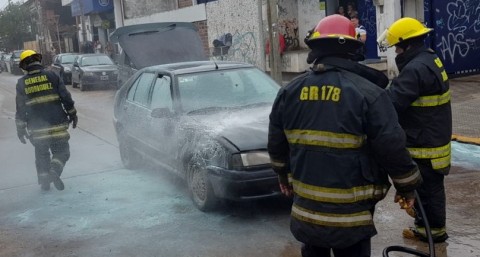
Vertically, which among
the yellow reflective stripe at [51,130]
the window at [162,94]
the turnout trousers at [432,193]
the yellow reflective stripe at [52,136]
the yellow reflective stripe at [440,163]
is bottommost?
the turnout trousers at [432,193]

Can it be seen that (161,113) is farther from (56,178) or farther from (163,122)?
(56,178)

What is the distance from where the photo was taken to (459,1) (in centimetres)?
1395

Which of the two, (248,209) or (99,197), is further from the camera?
(99,197)

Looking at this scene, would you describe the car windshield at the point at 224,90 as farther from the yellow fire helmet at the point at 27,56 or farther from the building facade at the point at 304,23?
the building facade at the point at 304,23

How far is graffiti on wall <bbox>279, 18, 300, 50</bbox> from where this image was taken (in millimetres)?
18703

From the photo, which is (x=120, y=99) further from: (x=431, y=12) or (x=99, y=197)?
(x=431, y=12)

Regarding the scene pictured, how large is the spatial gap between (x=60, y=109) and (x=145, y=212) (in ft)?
6.40

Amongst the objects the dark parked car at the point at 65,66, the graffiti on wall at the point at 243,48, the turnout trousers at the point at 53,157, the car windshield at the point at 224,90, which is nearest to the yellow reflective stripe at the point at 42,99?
the turnout trousers at the point at 53,157

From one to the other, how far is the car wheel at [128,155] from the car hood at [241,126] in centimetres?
179

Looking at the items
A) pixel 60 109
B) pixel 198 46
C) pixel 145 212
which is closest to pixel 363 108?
pixel 145 212

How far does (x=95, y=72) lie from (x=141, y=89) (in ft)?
48.1

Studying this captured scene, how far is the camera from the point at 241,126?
18.5ft

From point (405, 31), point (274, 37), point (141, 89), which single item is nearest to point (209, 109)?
point (141, 89)

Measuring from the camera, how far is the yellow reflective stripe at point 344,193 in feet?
9.53
